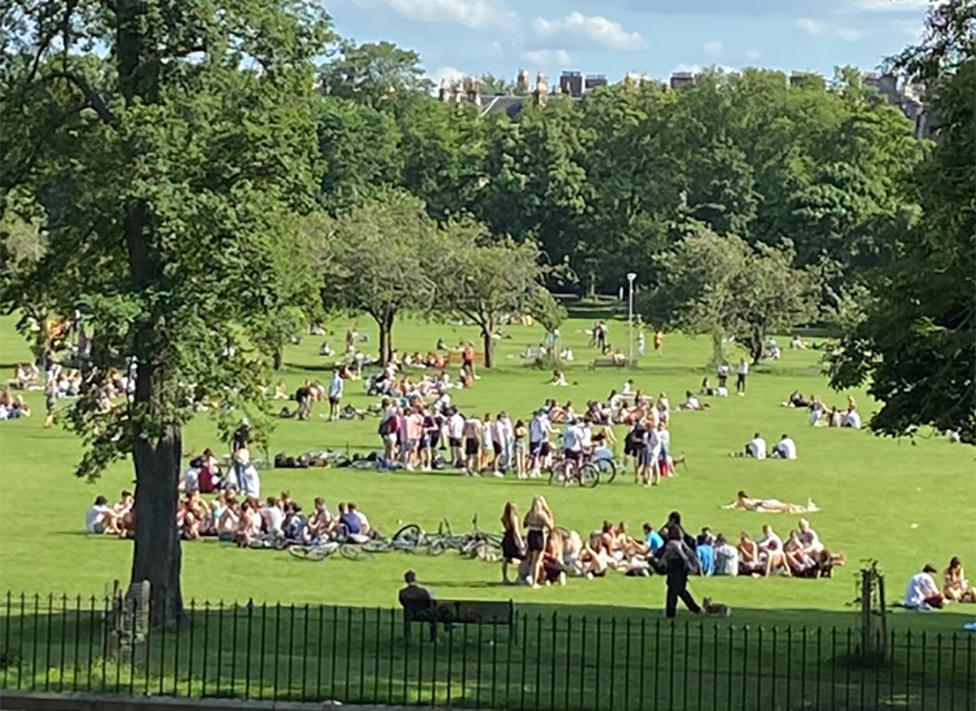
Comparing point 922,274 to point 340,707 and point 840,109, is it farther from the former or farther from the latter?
point 840,109

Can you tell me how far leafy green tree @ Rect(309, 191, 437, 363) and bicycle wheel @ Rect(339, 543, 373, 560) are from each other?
114ft

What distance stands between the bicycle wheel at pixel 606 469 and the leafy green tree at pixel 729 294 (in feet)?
101

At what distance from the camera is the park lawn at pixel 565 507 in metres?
23.8

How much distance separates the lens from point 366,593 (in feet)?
76.6

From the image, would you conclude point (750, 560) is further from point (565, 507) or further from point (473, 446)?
point (473, 446)

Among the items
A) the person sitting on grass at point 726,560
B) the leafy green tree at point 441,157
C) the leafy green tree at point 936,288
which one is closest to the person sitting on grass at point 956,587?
the person sitting on grass at point 726,560

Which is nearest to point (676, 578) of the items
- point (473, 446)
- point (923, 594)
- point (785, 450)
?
point (923, 594)

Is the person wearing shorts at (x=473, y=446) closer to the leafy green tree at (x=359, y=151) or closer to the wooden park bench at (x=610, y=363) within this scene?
the wooden park bench at (x=610, y=363)

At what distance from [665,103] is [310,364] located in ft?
199

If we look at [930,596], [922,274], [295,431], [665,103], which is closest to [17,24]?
[922,274]

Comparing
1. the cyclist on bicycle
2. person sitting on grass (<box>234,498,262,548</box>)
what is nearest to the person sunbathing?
the cyclist on bicycle

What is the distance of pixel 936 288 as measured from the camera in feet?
51.9

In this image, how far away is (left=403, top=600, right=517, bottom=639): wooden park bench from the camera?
712 inches

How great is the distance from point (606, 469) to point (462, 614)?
708 inches
